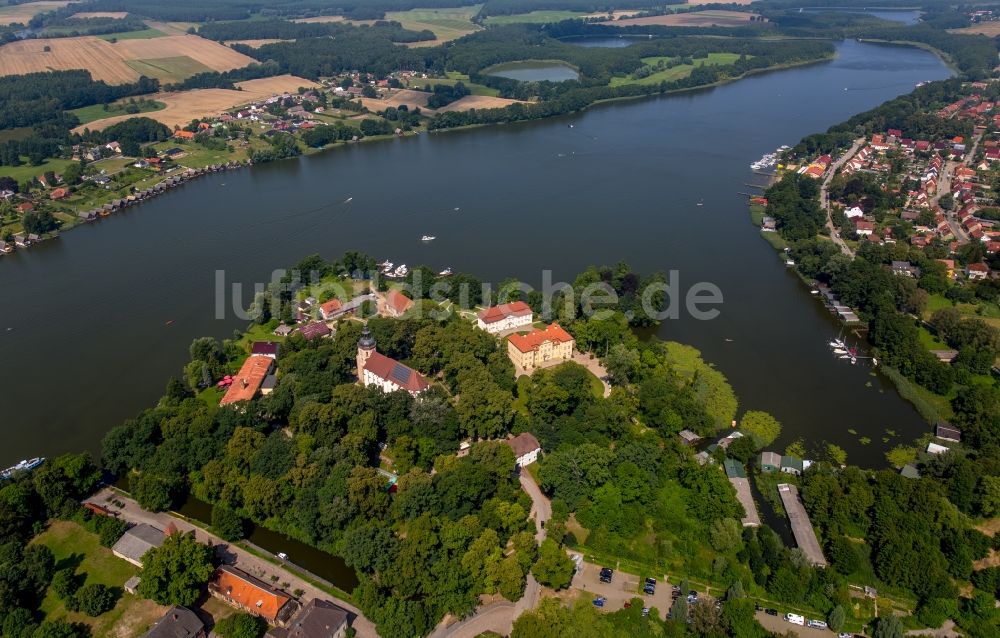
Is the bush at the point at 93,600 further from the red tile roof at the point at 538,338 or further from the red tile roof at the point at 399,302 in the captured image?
the red tile roof at the point at 399,302

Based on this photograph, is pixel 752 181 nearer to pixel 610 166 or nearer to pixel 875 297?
pixel 610 166

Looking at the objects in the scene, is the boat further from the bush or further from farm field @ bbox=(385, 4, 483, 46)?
farm field @ bbox=(385, 4, 483, 46)

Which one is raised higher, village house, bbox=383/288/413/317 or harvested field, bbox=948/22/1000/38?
harvested field, bbox=948/22/1000/38

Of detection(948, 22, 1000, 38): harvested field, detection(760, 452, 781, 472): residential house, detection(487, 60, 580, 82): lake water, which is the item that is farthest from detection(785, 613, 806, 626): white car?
detection(948, 22, 1000, 38): harvested field

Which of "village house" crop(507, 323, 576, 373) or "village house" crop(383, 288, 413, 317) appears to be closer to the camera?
"village house" crop(507, 323, 576, 373)

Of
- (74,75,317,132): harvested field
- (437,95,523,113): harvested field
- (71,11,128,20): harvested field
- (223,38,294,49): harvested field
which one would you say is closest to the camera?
(74,75,317,132): harvested field

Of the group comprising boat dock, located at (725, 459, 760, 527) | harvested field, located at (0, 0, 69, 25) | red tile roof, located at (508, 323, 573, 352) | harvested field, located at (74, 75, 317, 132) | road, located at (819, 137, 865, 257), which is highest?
harvested field, located at (0, 0, 69, 25)
